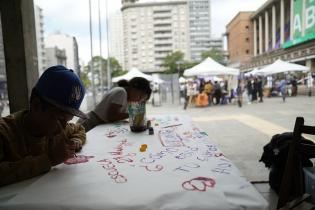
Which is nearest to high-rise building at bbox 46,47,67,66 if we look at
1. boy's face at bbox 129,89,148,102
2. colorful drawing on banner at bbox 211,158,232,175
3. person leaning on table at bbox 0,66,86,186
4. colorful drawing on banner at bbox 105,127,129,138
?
boy's face at bbox 129,89,148,102

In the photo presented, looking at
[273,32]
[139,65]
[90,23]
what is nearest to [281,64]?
[90,23]

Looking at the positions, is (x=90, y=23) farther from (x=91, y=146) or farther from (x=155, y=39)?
(x=155, y=39)

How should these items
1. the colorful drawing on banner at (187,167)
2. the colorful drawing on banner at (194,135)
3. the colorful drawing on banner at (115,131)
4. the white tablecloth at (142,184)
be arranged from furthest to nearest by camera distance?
the colorful drawing on banner at (115,131) → the colorful drawing on banner at (194,135) → the colorful drawing on banner at (187,167) → the white tablecloth at (142,184)

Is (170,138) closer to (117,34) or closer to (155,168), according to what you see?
(155,168)

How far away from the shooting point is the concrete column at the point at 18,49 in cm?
335

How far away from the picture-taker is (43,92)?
1492 mm

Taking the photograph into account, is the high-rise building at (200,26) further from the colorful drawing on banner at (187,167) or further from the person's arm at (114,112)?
the colorful drawing on banner at (187,167)

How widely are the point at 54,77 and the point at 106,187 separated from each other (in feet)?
1.90

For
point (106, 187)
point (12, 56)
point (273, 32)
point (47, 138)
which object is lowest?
point (106, 187)

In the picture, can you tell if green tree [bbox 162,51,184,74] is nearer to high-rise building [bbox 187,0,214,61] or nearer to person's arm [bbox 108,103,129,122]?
person's arm [bbox 108,103,129,122]

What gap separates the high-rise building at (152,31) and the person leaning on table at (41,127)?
100 m

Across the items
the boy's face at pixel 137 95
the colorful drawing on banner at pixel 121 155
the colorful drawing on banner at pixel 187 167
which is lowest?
the colorful drawing on banner at pixel 121 155

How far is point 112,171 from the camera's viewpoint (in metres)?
1.55

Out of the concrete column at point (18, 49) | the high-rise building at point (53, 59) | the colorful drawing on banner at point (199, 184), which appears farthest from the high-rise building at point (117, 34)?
the colorful drawing on banner at point (199, 184)
